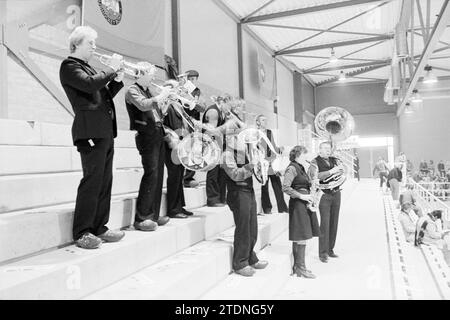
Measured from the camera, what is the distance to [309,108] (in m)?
19.6

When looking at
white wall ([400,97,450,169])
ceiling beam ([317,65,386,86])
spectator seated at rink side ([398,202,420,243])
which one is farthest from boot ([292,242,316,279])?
white wall ([400,97,450,169])

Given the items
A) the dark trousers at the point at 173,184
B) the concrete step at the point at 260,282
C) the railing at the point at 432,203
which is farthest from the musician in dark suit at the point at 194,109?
the railing at the point at 432,203

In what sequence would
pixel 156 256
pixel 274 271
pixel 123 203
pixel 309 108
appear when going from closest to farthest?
pixel 156 256
pixel 123 203
pixel 274 271
pixel 309 108

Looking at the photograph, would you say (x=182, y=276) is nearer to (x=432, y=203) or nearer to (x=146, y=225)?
(x=146, y=225)

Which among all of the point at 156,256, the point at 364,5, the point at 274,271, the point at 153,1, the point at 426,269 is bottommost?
the point at 426,269

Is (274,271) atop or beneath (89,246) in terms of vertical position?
beneath

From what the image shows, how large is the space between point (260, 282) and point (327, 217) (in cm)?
167

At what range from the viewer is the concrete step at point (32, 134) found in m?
3.50

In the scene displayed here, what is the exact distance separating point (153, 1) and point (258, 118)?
2643mm

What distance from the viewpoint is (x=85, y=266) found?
224cm

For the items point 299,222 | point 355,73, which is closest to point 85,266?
point 299,222

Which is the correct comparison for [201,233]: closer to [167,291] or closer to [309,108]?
[167,291]

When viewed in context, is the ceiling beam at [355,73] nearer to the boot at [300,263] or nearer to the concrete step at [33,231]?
the boot at [300,263]

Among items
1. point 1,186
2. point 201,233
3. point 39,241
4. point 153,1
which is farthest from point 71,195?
point 153,1
